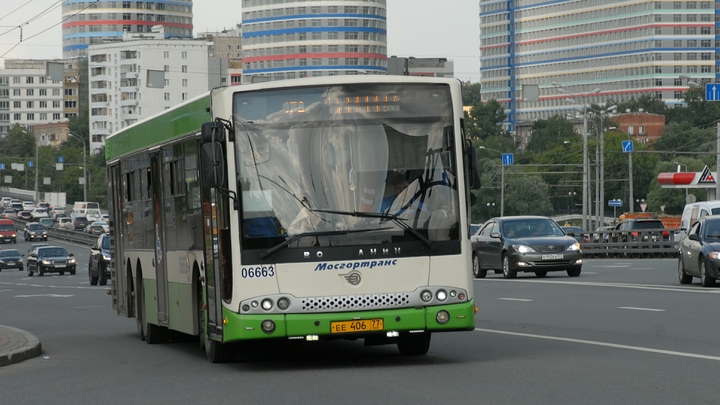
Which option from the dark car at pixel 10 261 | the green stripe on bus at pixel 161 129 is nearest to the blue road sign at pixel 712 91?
the green stripe on bus at pixel 161 129

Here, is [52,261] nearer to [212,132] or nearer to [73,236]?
[73,236]

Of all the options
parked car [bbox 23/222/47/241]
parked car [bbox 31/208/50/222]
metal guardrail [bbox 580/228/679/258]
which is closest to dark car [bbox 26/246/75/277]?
metal guardrail [bbox 580/228/679/258]

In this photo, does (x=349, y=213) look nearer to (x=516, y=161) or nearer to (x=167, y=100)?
(x=516, y=161)

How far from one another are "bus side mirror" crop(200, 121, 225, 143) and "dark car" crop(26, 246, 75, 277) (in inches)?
2052

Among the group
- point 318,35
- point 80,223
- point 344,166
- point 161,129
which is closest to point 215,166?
point 344,166

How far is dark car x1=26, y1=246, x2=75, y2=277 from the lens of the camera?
6306cm

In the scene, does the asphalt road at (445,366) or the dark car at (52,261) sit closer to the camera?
the asphalt road at (445,366)

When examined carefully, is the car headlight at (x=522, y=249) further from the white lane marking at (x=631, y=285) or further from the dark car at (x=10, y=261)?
the dark car at (x=10, y=261)

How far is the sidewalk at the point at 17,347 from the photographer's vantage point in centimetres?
1506

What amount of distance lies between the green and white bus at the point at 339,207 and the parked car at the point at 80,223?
118254 millimetres

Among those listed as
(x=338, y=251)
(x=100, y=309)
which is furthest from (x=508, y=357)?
(x=100, y=309)

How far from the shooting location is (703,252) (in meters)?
25.9

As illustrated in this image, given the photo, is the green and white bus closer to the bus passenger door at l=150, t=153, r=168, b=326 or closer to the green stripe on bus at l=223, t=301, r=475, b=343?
the green stripe on bus at l=223, t=301, r=475, b=343

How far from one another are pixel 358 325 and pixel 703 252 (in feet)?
48.3
